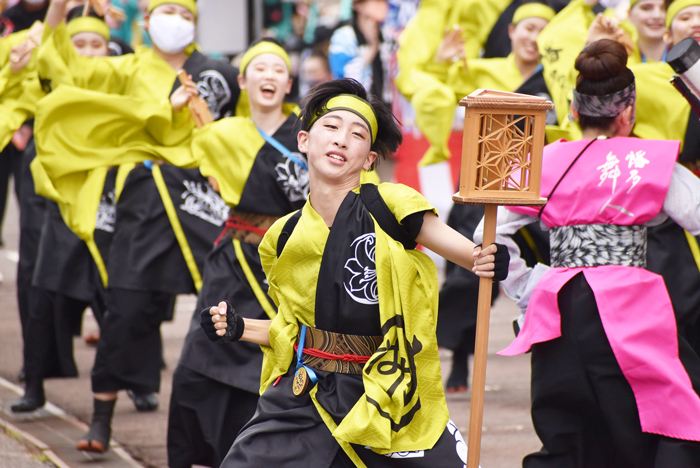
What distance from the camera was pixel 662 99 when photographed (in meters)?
4.65

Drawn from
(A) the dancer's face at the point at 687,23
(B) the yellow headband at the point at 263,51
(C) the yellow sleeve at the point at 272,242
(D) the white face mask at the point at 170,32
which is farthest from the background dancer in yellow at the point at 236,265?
(A) the dancer's face at the point at 687,23

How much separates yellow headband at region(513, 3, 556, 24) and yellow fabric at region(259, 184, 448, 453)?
3.31 m

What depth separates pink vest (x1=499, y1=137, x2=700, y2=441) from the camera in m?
3.41

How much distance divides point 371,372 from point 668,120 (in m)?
2.40

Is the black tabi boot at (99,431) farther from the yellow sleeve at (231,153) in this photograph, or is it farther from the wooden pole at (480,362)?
the wooden pole at (480,362)

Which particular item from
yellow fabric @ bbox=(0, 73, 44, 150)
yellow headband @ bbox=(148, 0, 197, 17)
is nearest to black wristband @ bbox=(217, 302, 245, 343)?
yellow headband @ bbox=(148, 0, 197, 17)

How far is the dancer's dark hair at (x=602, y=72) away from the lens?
3641 mm

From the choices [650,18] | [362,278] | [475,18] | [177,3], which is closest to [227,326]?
[362,278]

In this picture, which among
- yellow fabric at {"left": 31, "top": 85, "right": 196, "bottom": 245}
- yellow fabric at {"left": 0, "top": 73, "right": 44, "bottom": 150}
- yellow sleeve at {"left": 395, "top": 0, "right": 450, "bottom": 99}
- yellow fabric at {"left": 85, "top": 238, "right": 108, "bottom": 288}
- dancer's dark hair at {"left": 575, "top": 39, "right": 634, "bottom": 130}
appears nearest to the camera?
dancer's dark hair at {"left": 575, "top": 39, "right": 634, "bottom": 130}

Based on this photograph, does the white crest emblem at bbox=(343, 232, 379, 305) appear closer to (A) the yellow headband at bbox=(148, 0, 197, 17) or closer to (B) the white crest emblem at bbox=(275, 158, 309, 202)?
(B) the white crest emblem at bbox=(275, 158, 309, 202)

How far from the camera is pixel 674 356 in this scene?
3.48 meters

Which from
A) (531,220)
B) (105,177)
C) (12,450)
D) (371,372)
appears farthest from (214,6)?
(371,372)

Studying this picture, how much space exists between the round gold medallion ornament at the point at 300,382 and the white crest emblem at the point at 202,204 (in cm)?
220

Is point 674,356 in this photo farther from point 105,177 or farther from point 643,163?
point 105,177
